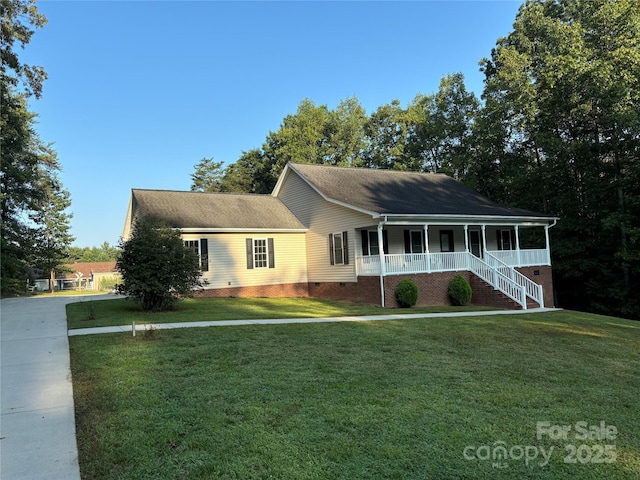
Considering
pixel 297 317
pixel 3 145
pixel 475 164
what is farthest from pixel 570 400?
pixel 475 164

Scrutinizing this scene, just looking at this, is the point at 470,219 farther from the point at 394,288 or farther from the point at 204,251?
the point at 204,251

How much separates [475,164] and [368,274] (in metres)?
18.2

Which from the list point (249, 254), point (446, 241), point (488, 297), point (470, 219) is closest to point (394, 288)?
point (488, 297)

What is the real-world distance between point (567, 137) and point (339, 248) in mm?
16205

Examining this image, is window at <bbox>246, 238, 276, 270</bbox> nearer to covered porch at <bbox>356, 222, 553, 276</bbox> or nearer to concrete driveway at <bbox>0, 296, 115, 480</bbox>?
covered porch at <bbox>356, 222, 553, 276</bbox>

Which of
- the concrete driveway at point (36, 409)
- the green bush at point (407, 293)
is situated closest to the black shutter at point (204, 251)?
the green bush at point (407, 293)

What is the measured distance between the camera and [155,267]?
1221 centimetres

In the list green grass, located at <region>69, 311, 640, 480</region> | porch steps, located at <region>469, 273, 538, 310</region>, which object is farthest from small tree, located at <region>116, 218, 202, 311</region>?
porch steps, located at <region>469, 273, 538, 310</region>

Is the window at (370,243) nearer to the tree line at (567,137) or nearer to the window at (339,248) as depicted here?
the window at (339,248)

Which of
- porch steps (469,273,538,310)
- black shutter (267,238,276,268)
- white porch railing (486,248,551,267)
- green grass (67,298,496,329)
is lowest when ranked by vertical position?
porch steps (469,273,538,310)

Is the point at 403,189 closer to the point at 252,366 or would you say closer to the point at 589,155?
the point at 589,155

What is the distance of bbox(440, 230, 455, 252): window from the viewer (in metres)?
21.4

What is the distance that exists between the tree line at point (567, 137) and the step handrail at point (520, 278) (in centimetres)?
758

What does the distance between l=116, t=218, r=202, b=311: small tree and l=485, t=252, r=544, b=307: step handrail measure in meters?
12.3
